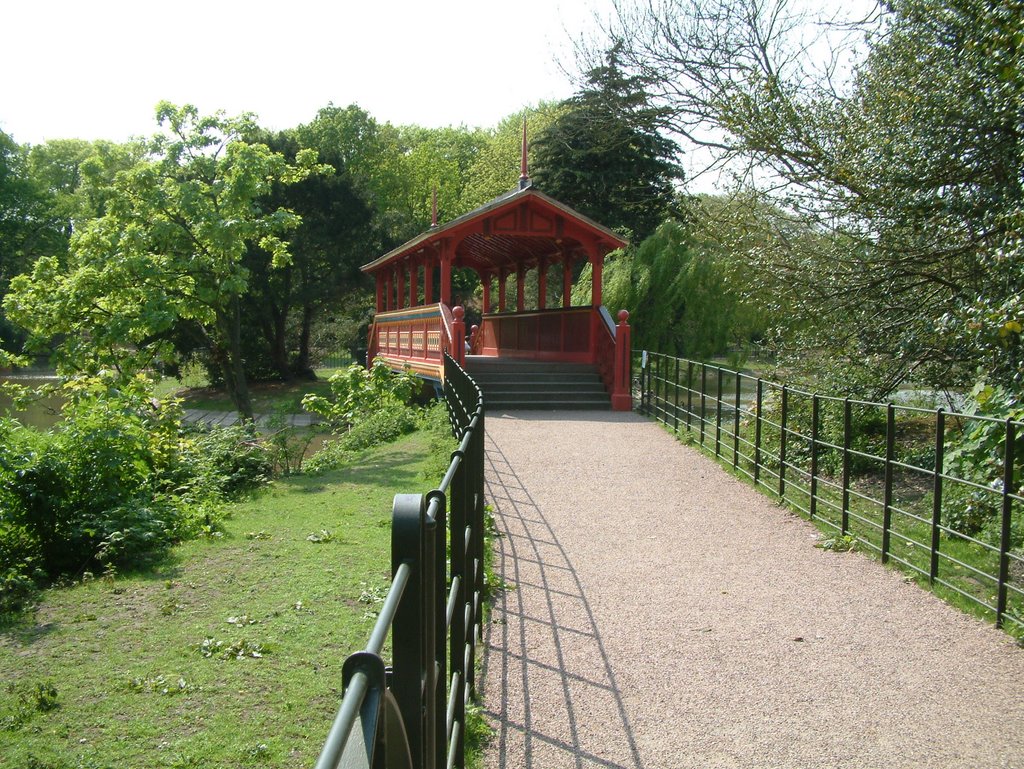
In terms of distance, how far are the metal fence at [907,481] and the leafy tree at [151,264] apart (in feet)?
32.3

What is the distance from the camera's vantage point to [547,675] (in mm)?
5426

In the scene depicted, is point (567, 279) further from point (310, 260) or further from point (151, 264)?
point (310, 260)

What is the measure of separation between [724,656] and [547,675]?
1.11 m

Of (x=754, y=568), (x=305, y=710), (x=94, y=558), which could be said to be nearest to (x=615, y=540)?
(x=754, y=568)

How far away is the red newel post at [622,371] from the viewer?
64.2ft

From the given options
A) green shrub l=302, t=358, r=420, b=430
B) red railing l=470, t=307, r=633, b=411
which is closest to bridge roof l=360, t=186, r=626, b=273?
red railing l=470, t=307, r=633, b=411

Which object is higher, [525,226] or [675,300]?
[525,226]

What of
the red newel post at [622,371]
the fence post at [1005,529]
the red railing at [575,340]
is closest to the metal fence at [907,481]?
the fence post at [1005,529]

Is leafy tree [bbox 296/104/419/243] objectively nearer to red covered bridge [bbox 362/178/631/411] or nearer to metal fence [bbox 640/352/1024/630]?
red covered bridge [bbox 362/178/631/411]

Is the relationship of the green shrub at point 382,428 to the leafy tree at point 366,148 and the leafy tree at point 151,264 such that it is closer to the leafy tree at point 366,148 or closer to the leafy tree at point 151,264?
the leafy tree at point 151,264

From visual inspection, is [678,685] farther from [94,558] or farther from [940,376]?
[940,376]

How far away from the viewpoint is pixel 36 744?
15.7 feet

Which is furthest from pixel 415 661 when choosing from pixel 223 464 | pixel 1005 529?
pixel 223 464

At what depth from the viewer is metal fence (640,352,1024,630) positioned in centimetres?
691
